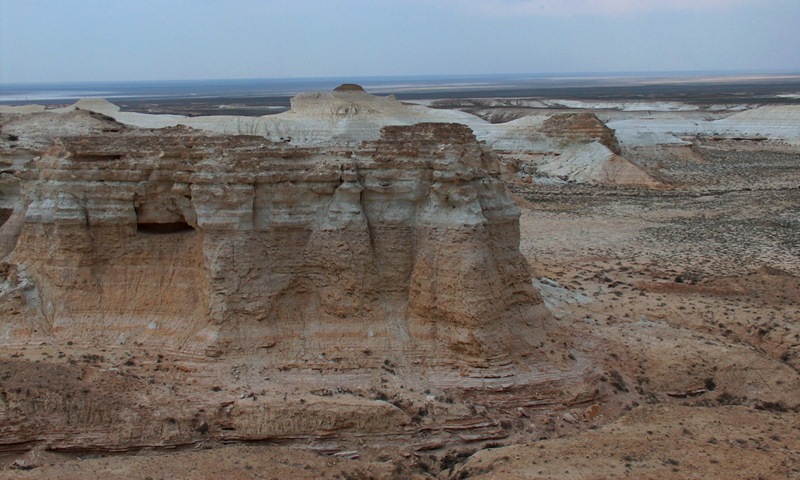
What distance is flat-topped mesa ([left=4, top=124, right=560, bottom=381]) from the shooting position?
45.7 ft

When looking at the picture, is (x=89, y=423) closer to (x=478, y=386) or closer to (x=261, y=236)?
(x=261, y=236)

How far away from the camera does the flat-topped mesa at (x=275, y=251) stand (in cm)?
1393

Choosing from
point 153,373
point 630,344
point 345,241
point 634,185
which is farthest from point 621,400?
point 634,185

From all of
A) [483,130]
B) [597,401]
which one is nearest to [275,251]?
[597,401]

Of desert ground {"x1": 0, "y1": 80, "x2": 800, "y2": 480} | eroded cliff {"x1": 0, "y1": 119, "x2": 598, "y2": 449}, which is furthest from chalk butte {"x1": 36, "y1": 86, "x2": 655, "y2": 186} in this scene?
eroded cliff {"x1": 0, "y1": 119, "x2": 598, "y2": 449}

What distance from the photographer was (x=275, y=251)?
1427 centimetres

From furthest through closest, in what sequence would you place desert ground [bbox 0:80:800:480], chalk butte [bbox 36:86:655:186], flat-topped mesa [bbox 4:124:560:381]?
chalk butte [bbox 36:86:655:186] → flat-topped mesa [bbox 4:124:560:381] → desert ground [bbox 0:80:800:480]

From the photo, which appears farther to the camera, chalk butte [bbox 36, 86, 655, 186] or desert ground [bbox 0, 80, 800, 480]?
chalk butte [bbox 36, 86, 655, 186]

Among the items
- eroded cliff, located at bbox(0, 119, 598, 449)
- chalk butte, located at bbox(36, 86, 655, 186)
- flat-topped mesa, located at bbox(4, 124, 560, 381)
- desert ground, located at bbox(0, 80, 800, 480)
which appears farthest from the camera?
chalk butte, located at bbox(36, 86, 655, 186)

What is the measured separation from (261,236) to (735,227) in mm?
27228

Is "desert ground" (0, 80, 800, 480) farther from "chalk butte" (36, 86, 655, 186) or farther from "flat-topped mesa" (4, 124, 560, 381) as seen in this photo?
"chalk butte" (36, 86, 655, 186)

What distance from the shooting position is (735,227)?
33.7 meters

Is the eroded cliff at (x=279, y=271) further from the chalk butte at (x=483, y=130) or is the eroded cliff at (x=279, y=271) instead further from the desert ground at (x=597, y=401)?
the chalk butte at (x=483, y=130)

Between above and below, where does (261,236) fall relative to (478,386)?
above
